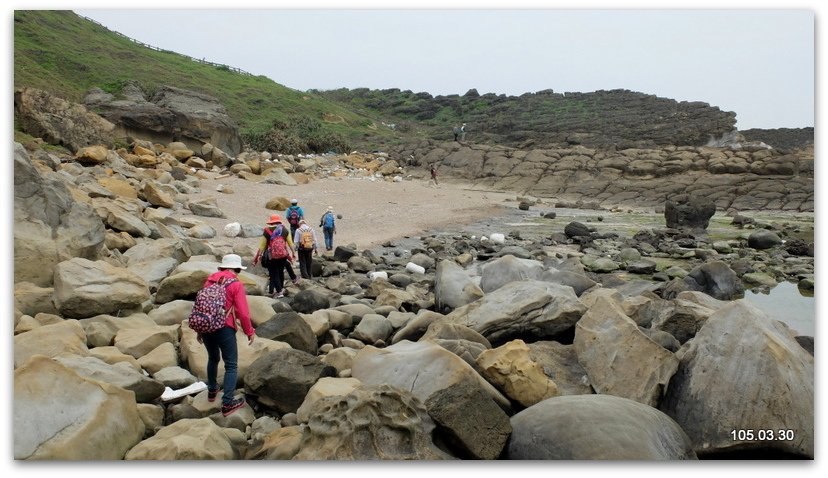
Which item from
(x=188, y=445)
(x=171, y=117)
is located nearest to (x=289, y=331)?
(x=188, y=445)

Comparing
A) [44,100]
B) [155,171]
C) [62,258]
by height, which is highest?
[44,100]

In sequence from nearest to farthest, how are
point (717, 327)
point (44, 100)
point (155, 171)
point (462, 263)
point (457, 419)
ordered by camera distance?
point (457, 419), point (717, 327), point (462, 263), point (44, 100), point (155, 171)

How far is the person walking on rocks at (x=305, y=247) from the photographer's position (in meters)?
12.2

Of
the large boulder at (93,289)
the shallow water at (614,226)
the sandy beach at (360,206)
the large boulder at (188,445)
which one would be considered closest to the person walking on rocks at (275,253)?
the large boulder at (93,289)

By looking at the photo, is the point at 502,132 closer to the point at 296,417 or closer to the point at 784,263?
the point at 784,263

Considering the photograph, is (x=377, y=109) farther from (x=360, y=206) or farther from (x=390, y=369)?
(x=390, y=369)

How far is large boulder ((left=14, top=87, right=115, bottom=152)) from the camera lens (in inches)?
791

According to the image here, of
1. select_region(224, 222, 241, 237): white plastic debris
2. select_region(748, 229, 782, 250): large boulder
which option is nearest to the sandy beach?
select_region(224, 222, 241, 237): white plastic debris

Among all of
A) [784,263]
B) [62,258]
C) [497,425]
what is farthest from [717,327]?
[784,263]

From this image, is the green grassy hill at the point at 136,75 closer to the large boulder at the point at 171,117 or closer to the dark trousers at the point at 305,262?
the large boulder at the point at 171,117

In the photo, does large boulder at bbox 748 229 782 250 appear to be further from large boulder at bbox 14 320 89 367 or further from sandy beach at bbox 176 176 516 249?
large boulder at bbox 14 320 89 367

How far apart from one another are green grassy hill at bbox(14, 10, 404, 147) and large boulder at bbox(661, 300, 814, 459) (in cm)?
959

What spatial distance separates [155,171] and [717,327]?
2196 centimetres

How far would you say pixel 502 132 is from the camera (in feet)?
190
